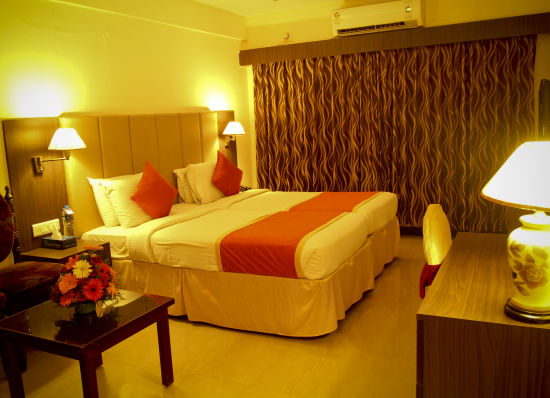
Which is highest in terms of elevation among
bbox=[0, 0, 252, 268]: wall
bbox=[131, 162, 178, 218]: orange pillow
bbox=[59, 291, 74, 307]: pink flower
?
bbox=[0, 0, 252, 268]: wall

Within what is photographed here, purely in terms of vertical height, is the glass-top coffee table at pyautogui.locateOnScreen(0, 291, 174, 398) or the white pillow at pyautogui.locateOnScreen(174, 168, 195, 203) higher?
the white pillow at pyautogui.locateOnScreen(174, 168, 195, 203)

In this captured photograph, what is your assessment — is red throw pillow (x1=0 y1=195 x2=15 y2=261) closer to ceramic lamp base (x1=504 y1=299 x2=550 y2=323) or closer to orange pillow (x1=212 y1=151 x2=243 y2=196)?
orange pillow (x1=212 y1=151 x2=243 y2=196)

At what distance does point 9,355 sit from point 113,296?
597 mm

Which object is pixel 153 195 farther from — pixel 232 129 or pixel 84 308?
pixel 232 129

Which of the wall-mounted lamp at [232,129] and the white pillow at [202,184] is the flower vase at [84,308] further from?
the wall-mounted lamp at [232,129]

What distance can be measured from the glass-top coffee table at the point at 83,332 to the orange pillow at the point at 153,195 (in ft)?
4.24

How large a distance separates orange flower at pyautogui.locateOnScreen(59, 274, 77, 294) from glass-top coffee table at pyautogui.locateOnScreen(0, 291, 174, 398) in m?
0.21

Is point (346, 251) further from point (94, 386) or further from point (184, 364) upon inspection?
point (94, 386)

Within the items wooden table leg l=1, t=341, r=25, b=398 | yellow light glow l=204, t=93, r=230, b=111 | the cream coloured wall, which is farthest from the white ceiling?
wooden table leg l=1, t=341, r=25, b=398

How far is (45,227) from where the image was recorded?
3.66 meters

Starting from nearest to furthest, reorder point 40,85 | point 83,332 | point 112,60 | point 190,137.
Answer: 1. point 83,332
2. point 40,85
3. point 112,60
4. point 190,137

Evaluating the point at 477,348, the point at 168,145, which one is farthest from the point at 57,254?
the point at 477,348

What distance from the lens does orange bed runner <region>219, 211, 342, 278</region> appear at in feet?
10.2

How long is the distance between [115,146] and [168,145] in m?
0.72
